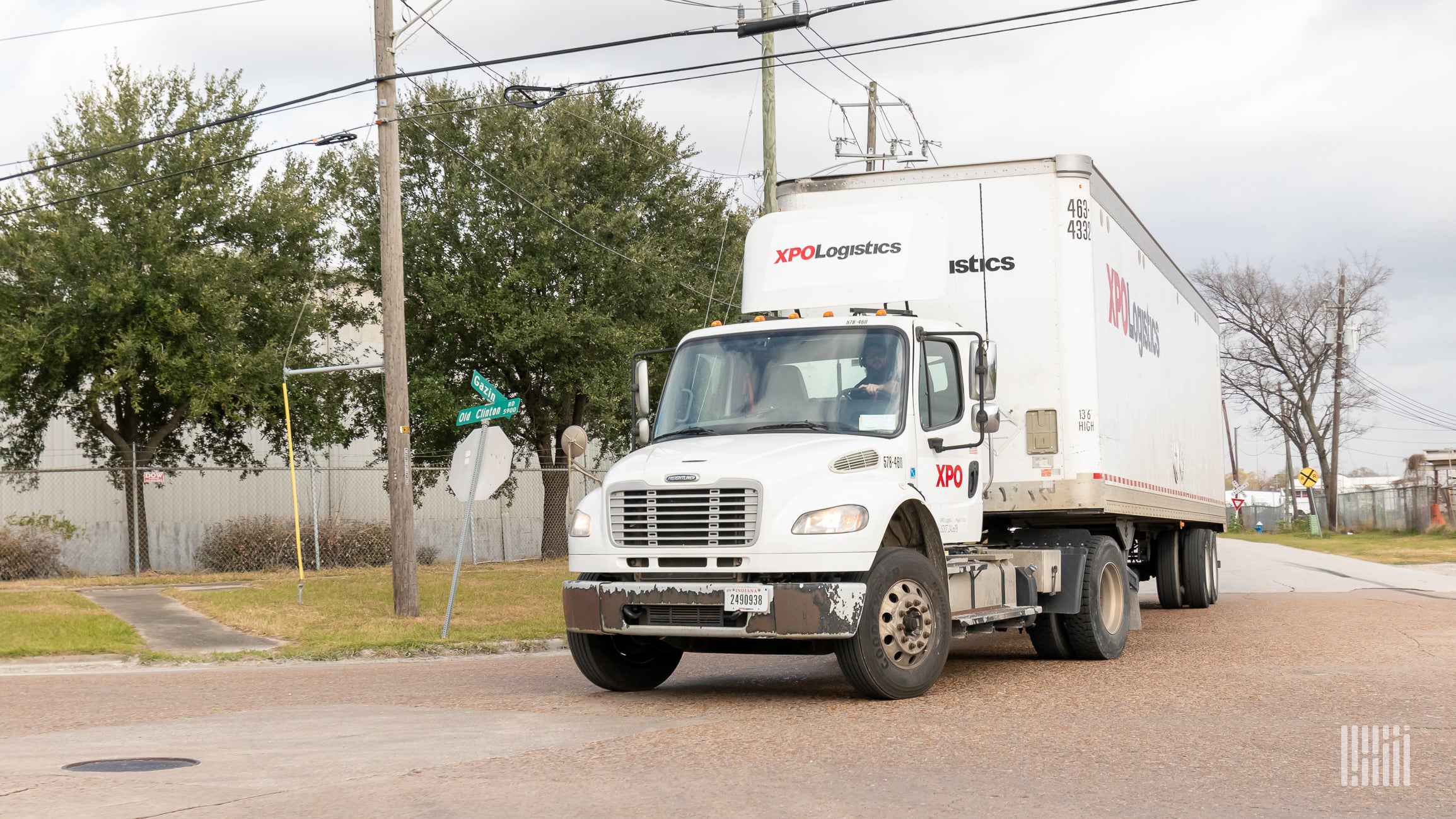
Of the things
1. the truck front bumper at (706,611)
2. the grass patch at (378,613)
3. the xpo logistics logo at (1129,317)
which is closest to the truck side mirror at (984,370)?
the xpo logistics logo at (1129,317)

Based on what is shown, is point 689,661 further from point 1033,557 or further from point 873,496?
point 873,496

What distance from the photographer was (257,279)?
28109mm

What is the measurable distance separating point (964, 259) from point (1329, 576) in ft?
60.5

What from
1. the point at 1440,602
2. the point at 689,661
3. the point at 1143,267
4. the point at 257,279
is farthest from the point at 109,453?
the point at 1440,602

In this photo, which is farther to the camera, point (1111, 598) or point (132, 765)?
point (1111, 598)

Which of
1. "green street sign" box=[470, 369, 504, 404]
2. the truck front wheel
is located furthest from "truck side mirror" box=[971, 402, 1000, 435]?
"green street sign" box=[470, 369, 504, 404]

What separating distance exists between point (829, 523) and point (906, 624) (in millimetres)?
1048

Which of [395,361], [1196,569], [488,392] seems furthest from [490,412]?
[1196,569]

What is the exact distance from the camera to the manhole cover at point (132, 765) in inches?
287

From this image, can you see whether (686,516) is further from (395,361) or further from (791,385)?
(395,361)

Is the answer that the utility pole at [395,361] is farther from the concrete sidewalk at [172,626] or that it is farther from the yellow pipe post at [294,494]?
the yellow pipe post at [294,494]

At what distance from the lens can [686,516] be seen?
9359 mm

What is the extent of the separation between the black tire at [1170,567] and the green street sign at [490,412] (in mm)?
8945

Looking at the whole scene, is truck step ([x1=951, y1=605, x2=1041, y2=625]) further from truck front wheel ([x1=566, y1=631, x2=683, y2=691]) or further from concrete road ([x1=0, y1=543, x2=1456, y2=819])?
truck front wheel ([x1=566, y1=631, x2=683, y2=691])
